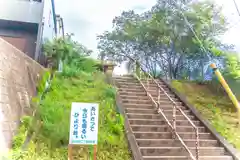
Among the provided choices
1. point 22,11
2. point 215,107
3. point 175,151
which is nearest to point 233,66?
point 215,107

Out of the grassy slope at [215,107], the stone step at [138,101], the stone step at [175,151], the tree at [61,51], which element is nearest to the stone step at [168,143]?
the stone step at [175,151]

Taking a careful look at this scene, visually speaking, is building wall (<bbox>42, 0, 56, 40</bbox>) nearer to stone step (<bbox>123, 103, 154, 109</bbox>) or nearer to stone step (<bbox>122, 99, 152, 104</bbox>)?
stone step (<bbox>122, 99, 152, 104</bbox>)

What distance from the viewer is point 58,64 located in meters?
8.48

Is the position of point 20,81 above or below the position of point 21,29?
below

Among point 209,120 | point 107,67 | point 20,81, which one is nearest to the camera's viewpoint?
point 20,81

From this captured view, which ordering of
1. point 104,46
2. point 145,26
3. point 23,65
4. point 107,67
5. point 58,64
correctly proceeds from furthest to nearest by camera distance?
point 104,46
point 145,26
point 107,67
point 58,64
point 23,65

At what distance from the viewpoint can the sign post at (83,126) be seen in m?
4.36

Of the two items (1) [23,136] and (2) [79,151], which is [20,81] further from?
(2) [79,151]

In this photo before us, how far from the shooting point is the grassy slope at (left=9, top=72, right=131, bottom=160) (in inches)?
187

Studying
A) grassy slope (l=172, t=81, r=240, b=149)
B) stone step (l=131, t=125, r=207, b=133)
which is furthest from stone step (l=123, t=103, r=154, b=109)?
grassy slope (l=172, t=81, r=240, b=149)

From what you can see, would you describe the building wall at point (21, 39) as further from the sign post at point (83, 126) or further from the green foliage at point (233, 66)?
the green foliage at point (233, 66)

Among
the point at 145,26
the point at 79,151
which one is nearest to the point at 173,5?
the point at 145,26

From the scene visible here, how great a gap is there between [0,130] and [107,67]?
18.9 feet

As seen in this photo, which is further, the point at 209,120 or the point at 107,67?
the point at 107,67
